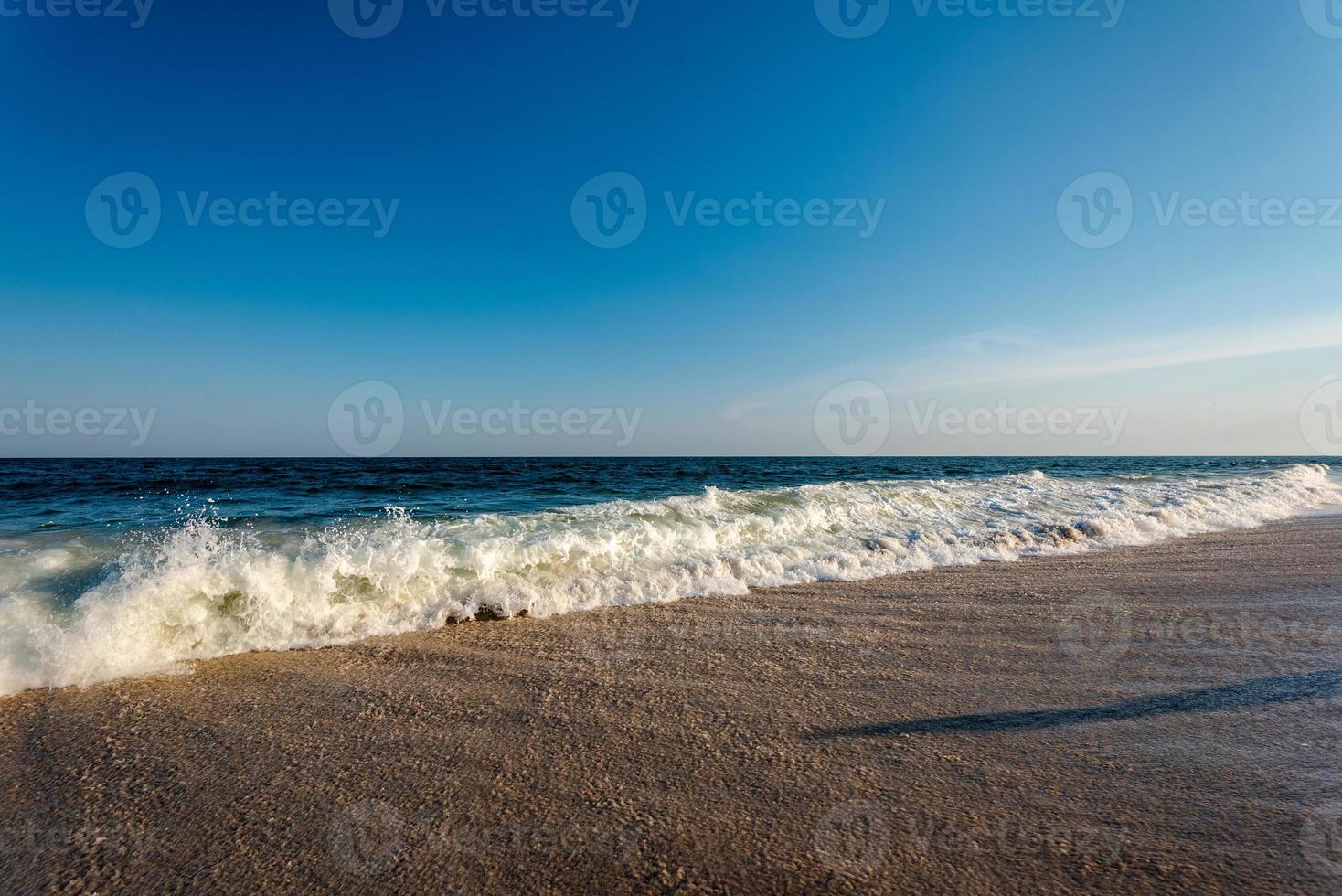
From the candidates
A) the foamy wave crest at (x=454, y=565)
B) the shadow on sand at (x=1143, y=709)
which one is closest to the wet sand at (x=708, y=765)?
the shadow on sand at (x=1143, y=709)

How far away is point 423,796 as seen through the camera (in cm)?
276

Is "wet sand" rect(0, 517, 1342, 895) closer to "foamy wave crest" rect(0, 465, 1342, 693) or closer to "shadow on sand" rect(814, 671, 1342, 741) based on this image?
"shadow on sand" rect(814, 671, 1342, 741)

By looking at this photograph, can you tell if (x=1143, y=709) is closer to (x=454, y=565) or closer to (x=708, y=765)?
(x=708, y=765)

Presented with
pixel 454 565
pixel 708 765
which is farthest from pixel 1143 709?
pixel 454 565

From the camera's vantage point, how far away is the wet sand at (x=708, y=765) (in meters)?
2.29

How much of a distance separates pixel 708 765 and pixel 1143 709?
258 centimetres

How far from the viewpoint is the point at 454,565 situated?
21.4 ft

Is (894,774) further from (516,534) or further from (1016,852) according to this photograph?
(516,534)

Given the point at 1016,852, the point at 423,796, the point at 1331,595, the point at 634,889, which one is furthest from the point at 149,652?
the point at 1331,595

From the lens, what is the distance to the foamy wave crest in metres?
4.73

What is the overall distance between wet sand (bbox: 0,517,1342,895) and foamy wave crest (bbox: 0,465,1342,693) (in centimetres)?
45

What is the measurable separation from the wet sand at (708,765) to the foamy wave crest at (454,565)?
1.47 ft

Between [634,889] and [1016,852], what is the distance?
1.43 m

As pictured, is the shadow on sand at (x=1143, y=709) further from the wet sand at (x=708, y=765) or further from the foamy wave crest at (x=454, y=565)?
the foamy wave crest at (x=454, y=565)
